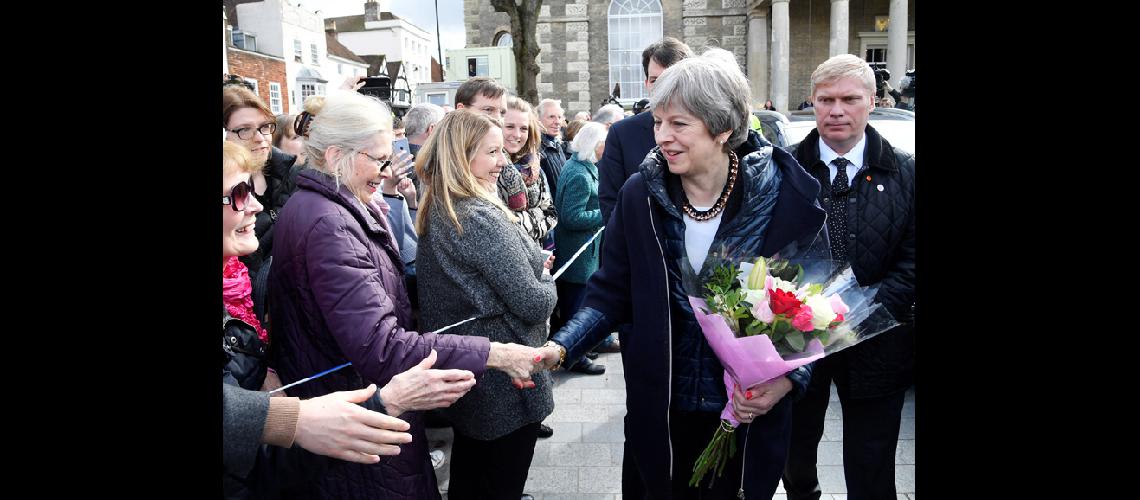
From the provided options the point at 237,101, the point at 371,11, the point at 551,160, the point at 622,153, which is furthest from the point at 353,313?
the point at 371,11

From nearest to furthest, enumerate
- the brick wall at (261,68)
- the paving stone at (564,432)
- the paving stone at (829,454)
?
1. the paving stone at (829,454)
2. the paving stone at (564,432)
3. the brick wall at (261,68)

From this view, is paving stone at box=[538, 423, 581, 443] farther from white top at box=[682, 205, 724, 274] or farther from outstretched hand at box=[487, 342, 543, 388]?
white top at box=[682, 205, 724, 274]

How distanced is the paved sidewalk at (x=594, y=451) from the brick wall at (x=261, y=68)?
30529 millimetres

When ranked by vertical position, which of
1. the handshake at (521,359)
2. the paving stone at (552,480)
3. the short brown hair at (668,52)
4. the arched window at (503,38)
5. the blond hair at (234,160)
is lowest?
the paving stone at (552,480)

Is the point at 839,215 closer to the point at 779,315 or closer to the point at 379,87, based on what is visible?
the point at 779,315

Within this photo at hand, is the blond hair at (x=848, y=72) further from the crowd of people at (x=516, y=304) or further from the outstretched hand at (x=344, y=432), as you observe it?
the outstretched hand at (x=344, y=432)

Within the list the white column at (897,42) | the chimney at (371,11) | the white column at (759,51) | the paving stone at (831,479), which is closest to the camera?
the paving stone at (831,479)

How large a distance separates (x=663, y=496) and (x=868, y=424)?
105cm

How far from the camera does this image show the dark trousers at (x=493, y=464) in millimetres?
3070

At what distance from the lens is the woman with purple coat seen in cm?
235

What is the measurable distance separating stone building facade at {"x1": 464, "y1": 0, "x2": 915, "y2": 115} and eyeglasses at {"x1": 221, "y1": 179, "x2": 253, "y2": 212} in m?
25.3

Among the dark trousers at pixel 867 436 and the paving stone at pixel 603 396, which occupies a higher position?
the dark trousers at pixel 867 436

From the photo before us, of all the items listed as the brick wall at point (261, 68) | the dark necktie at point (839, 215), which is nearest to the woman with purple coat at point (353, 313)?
the dark necktie at point (839, 215)

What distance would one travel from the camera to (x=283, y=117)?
15.8ft
